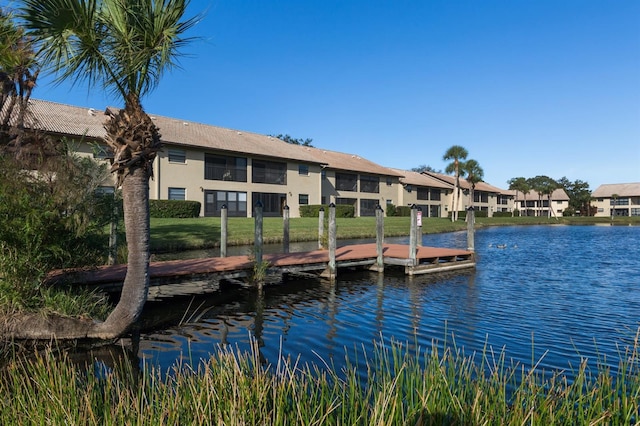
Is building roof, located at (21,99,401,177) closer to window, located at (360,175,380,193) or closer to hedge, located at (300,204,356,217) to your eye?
window, located at (360,175,380,193)

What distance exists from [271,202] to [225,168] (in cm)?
578

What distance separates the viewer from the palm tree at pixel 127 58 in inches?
255

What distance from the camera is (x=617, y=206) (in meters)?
99.9

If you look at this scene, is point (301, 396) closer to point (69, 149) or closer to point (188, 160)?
point (69, 149)

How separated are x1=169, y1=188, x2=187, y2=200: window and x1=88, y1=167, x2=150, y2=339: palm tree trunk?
87.6ft

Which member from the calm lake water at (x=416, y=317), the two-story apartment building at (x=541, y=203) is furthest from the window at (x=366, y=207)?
the two-story apartment building at (x=541, y=203)

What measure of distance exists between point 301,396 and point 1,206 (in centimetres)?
686

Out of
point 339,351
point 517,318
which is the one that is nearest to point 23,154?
point 339,351

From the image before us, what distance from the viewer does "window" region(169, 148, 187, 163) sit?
33.1m

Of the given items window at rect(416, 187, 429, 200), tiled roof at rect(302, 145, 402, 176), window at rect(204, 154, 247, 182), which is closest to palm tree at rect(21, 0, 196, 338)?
window at rect(204, 154, 247, 182)

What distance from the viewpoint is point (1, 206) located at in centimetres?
755

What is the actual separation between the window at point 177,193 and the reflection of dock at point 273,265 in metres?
19.1

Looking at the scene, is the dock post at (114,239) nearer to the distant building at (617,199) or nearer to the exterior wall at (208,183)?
the exterior wall at (208,183)

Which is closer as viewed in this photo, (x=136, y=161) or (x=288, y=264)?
(x=136, y=161)
